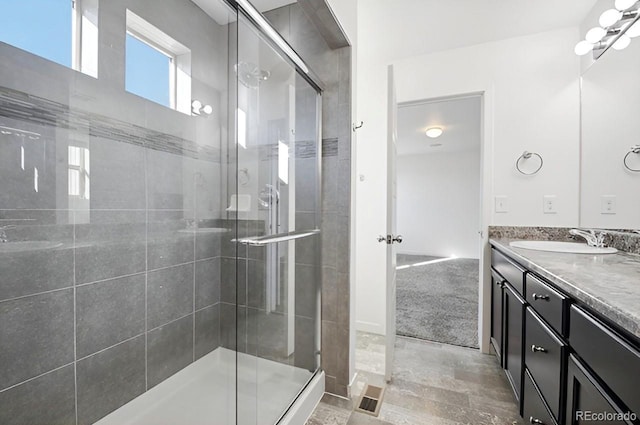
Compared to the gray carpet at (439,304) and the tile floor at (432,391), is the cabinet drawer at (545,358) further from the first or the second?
the gray carpet at (439,304)

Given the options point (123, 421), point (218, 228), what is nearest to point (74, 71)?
point (218, 228)

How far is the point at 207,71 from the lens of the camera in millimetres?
1802

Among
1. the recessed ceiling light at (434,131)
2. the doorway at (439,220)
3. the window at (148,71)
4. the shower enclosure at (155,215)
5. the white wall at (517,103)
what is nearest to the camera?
the shower enclosure at (155,215)

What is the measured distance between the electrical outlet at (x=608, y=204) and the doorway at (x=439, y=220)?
37.3 inches

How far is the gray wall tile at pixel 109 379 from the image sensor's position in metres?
1.38

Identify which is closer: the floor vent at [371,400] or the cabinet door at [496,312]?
the floor vent at [371,400]

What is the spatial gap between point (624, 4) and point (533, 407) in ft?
7.24

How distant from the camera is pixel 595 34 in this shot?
1.81 metres

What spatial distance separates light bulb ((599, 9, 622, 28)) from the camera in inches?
65.8

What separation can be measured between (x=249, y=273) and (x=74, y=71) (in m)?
1.25

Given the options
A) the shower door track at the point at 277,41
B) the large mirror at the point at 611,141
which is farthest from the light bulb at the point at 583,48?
the shower door track at the point at 277,41

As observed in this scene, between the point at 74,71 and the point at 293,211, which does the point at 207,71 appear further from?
the point at 293,211

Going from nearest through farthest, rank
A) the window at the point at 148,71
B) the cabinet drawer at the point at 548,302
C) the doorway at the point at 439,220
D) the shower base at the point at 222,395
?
the cabinet drawer at the point at 548,302 → the shower base at the point at 222,395 → the window at the point at 148,71 → the doorway at the point at 439,220

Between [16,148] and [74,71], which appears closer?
[16,148]
